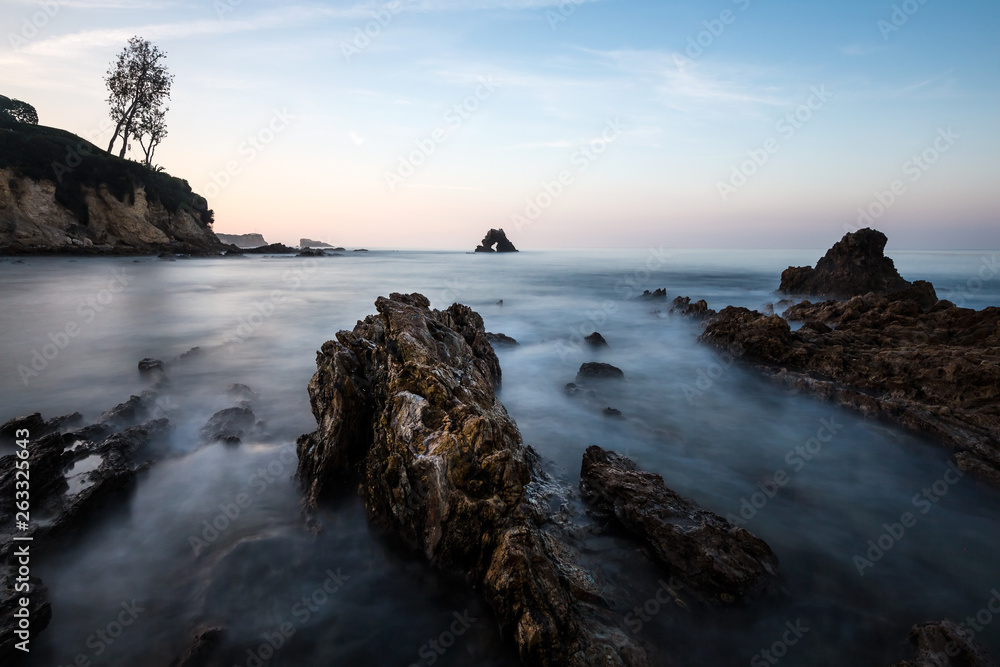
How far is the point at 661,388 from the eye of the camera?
32.8 ft

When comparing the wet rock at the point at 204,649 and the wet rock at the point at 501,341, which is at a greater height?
the wet rock at the point at 501,341

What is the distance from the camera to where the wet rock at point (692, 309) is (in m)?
18.0

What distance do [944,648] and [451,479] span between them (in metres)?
4.11

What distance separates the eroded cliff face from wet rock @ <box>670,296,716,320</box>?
4415 centimetres

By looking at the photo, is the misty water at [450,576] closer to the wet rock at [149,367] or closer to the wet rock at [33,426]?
the wet rock at [149,367]

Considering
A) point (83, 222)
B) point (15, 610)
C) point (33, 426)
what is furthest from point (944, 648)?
point (83, 222)

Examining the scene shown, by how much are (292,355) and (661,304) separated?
18.5 meters

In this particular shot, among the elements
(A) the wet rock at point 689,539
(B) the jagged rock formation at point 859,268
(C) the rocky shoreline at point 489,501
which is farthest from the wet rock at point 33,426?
(B) the jagged rock formation at point 859,268

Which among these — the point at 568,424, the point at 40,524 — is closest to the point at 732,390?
the point at 568,424

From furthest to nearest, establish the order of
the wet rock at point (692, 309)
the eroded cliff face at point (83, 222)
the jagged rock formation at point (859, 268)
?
1. the eroded cliff face at point (83, 222)
2. the jagged rock formation at point (859, 268)
3. the wet rock at point (692, 309)

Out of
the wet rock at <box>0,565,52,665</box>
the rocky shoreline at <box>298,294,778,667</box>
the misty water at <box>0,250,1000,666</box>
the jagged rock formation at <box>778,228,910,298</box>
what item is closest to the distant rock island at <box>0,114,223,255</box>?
the misty water at <box>0,250,1000,666</box>

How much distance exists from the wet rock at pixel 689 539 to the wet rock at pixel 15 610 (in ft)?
16.6

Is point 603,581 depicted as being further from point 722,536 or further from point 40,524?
point 40,524

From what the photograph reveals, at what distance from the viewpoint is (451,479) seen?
156 inches
